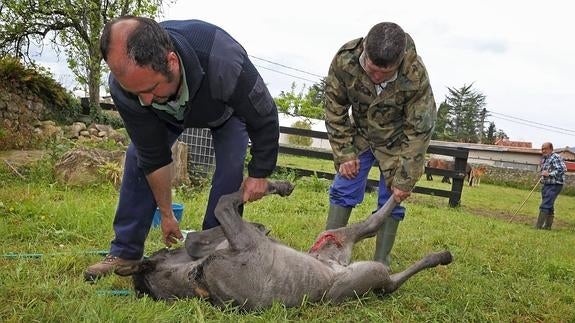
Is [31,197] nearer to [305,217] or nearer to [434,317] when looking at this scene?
[305,217]

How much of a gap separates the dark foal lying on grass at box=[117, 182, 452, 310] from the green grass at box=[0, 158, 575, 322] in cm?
9

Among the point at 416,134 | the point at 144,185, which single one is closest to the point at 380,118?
the point at 416,134

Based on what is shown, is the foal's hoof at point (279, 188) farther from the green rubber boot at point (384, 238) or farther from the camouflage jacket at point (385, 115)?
the green rubber boot at point (384, 238)

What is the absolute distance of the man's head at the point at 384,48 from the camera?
9.80 feet

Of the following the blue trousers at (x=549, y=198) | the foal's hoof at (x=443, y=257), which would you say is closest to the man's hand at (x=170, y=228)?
the foal's hoof at (x=443, y=257)

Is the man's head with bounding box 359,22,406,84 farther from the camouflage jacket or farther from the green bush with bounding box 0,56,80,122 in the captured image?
the green bush with bounding box 0,56,80,122

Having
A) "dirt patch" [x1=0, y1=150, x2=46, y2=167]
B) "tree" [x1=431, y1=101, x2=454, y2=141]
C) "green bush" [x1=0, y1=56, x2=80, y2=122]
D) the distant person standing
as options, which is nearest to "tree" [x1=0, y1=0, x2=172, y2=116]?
"green bush" [x1=0, y1=56, x2=80, y2=122]

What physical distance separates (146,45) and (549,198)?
9377 mm

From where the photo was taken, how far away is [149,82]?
2.12m

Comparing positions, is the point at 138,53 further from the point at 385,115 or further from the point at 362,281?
the point at 385,115

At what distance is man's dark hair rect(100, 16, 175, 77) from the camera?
204 centimetres

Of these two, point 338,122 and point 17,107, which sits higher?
point 338,122

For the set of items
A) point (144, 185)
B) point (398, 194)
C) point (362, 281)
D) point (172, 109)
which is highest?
point (172, 109)

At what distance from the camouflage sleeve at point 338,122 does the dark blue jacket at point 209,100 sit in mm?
1001
